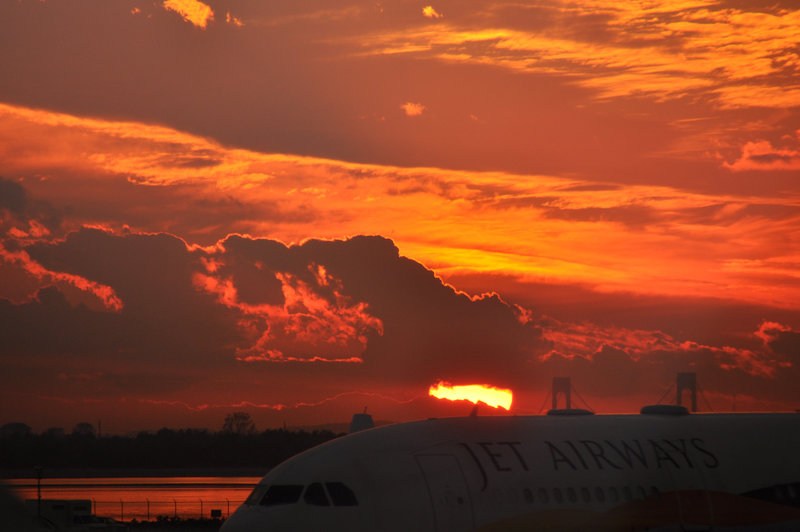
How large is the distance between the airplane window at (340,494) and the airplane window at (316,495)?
0.49 feet

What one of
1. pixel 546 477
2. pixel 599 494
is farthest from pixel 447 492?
pixel 599 494

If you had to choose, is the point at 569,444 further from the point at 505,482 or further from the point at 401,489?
the point at 401,489

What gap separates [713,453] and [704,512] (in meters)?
2.24

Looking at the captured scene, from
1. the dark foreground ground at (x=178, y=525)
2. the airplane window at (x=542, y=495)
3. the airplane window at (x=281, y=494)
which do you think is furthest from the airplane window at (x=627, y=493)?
the dark foreground ground at (x=178, y=525)

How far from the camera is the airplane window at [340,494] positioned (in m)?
25.2

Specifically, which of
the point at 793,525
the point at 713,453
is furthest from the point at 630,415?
the point at 793,525

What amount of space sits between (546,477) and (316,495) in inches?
234

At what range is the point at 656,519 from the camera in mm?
28688

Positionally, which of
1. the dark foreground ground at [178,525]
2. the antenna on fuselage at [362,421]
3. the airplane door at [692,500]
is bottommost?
the dark foreground ground at [178,525]

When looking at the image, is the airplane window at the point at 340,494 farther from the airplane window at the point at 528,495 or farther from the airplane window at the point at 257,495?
the airplane window at the point at 528,495

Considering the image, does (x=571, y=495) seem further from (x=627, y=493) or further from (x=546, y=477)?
A: (x=627, y=493)

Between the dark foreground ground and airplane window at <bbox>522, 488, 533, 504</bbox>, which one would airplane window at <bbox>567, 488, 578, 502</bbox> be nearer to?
airplane window at <bbox>522, 488, 533, 504</bbox>

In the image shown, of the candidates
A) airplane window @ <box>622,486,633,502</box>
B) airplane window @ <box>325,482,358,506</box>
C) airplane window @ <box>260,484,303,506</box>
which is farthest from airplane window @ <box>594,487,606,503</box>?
airplane window @ <box>260,484,303,506</box>

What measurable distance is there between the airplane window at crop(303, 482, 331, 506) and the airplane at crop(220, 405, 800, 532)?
0.07 ft
